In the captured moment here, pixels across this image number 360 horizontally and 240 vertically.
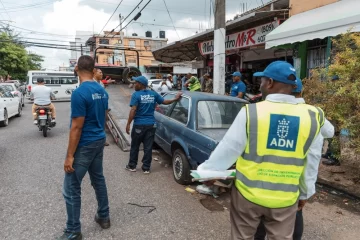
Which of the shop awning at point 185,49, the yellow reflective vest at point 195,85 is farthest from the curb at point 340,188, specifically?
the yellow reflective vest at point 195,85

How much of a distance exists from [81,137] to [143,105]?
2188 mm

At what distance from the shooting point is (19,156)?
6.06 m

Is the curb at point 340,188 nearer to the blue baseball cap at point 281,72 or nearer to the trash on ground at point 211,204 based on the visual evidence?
the trash on ground at point 211,204

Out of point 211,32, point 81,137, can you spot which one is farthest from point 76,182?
point 211,32

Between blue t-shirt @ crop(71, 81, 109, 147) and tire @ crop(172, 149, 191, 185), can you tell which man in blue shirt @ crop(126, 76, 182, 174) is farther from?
blue t-shirt @ crop(71, 81, 109, 147)

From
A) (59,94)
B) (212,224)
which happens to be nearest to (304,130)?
(212,224)

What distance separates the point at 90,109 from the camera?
2.88 m

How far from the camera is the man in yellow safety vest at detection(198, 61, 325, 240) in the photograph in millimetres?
1763

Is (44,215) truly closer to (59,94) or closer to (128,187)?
(128,187)

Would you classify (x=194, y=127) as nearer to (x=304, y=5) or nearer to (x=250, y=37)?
(x=304, y=5)

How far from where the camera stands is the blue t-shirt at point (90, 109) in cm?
279

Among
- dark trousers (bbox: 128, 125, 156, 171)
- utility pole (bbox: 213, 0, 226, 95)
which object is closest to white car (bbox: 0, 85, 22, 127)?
dark trousers (bbox: 128, 125, 156, 171)

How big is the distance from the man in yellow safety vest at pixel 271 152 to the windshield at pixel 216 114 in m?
2.67

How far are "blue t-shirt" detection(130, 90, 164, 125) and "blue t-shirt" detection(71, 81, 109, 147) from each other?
1.88 meters
